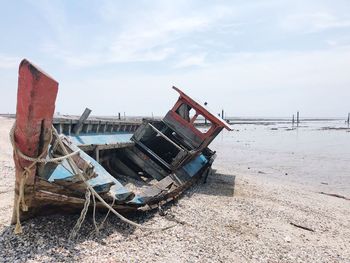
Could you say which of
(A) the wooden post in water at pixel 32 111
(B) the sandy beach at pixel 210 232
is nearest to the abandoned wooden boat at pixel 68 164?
(A) the wooden post in water at pixel 32 111

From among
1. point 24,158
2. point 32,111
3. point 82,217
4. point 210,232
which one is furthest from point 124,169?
point 32,111

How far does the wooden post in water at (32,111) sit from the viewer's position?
485 centimetres

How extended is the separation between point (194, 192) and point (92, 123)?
4324 millimetres

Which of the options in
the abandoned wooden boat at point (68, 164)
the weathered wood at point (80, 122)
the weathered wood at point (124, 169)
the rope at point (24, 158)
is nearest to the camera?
the abandoned wooden boat at point (68, 164)

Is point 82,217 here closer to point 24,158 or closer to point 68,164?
point 68,164

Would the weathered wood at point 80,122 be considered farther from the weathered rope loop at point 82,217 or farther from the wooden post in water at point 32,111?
the wooden post in water at point 32,111

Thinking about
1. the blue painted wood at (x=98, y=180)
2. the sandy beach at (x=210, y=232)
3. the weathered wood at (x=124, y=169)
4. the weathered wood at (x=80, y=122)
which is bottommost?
the sandy beach at (x=210, y=232)

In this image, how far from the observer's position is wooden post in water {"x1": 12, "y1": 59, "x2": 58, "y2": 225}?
15.9ft

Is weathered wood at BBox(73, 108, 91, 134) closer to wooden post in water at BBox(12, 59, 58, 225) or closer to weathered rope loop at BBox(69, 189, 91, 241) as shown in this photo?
weathered rope loop at BBox(69, 189, 91, 241)

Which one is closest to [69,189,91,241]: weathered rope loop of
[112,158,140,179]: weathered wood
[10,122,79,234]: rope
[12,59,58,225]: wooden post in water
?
[10,122,79,234]: rope

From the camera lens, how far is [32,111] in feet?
16.2

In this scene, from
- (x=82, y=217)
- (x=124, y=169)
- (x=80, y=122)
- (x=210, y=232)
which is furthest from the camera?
(x=124, y=169)

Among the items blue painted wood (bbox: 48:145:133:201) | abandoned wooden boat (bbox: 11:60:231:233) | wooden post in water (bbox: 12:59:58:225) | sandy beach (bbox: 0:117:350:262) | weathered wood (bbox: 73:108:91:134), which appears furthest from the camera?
weathered wood (bbox: 73:108:91:134)

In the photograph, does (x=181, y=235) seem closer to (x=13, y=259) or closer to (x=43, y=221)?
(x=43, y=221)
